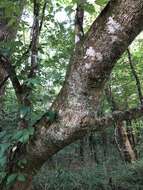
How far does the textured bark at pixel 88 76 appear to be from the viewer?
1709mm

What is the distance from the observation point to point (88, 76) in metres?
1.77

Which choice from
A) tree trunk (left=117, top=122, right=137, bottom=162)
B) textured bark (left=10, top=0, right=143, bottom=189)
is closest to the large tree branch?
textured bark (left=10, top=0, right=143, bottom=189)

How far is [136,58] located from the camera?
713cm

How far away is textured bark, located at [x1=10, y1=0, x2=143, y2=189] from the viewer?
171 centimetres

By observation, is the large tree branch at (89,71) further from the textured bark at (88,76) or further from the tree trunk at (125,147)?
the tree trunk at (125,147)

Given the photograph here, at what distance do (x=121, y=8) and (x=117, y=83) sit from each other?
606cm

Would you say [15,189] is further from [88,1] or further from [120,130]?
[120,130]

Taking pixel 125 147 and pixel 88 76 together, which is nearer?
pixel 88 76

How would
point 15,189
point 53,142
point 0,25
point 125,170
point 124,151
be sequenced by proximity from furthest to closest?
point 124,151 < point 125,170 < point 0,25 < point 15,189 < point 53,142

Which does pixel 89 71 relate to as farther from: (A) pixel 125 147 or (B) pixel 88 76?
(A) pixel 125 147

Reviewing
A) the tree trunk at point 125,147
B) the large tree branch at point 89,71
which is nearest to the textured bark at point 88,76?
the large tree branch at point 89,71

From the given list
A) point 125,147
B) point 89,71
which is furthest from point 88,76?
point 125,147

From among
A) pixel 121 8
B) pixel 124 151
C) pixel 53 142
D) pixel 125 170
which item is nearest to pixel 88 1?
pixel 121 8

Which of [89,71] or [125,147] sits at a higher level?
[125,147]
